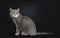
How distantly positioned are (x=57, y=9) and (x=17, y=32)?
45cm

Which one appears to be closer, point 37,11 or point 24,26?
point 24,26

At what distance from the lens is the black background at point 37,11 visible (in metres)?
1.55

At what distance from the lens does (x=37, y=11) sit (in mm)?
1596

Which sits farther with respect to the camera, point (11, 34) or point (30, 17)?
point (30, 17)

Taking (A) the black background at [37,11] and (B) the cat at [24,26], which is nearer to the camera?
(B) the cat at [24,26]

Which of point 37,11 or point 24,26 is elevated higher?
point 37,11

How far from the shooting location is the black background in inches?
60.9

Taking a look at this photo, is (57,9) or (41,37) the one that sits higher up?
(57,9)

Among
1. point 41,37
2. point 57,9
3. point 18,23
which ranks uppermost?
point 57,9

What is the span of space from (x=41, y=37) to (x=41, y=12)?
326 millimetres

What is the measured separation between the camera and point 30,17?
1.59 m

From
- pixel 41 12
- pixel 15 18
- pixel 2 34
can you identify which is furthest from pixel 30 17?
pixel 2 34

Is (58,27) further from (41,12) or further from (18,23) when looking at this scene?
(18,23)

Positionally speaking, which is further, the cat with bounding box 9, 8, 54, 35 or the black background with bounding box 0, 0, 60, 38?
the black background with bounding box 0, 0, 60, 38
